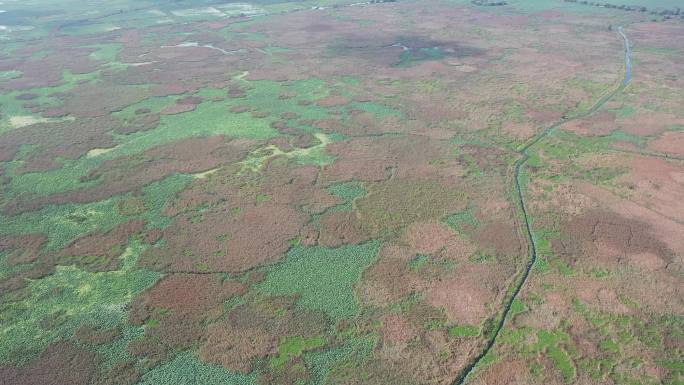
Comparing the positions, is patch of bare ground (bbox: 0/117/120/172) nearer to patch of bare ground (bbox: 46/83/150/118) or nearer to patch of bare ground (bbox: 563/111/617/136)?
patch of bare ground (bbox: 46/83/150/118)

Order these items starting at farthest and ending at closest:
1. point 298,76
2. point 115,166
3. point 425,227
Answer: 1. point 298,76
2. point 115,166
3. point 425,227

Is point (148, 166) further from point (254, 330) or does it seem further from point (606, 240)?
point (606, 240)

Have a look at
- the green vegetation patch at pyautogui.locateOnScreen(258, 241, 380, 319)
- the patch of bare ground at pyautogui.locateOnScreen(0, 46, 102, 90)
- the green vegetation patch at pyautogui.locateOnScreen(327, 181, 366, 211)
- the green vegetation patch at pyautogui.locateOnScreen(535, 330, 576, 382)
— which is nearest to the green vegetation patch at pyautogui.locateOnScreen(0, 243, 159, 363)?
the green vegetation patch at pyautogui.locateOnScreen(258, 241, 380, 319)

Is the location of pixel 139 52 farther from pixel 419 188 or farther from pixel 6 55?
pixel 419 188

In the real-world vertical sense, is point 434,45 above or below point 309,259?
above

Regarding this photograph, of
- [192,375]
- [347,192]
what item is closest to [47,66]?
[347,192]

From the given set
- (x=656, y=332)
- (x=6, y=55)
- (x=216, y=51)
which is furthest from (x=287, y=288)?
(x=6, y=55)

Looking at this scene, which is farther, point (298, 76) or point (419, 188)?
point (298, 76)

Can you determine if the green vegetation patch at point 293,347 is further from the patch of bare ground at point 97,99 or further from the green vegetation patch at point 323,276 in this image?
the patch of bare ground at point 97,99
